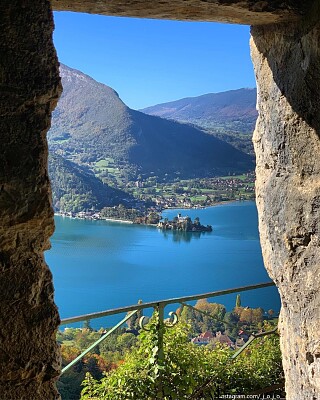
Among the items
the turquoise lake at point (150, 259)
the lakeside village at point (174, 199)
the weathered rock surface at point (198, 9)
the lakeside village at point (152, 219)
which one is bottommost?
the turquoise lake at point (150, 259)

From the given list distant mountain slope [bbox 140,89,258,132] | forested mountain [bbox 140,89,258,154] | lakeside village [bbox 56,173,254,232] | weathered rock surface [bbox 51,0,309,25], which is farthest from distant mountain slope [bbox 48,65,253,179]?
weathered rock surface [bbox 51,0,309,25]

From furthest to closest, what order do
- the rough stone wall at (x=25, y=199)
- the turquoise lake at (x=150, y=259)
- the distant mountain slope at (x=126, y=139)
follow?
the distant mountain slope at (x=126, y=139) → the turquoise lake at (x=150, y=259) → the rough stone wall at (x=25, y=199)

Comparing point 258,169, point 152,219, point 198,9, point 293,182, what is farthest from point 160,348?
point 152,219

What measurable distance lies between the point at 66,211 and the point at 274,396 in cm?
220

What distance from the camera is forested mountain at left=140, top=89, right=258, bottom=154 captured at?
571 cm

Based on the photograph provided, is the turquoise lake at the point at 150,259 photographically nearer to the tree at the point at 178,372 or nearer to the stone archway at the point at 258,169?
the tree at the point at 178,372

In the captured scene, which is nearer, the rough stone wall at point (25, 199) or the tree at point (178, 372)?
the rough stone wall at point (25, 199)

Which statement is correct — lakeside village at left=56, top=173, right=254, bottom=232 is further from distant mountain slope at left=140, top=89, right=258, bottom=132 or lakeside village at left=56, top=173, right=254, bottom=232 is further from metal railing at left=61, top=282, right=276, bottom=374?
metal railing at left=61, top=282, right=276, bottom=374

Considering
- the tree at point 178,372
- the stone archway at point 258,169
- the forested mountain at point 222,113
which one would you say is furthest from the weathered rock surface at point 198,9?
the forested mountain at point 222,113

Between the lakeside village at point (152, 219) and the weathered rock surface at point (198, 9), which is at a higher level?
the weathered rock surface at point (198, 9)

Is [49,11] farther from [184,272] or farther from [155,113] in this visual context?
[155,113]

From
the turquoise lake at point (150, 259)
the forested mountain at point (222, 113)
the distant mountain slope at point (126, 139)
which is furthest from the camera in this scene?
the forested mountain at point (222, 113)

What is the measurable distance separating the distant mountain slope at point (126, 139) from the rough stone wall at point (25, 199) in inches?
156

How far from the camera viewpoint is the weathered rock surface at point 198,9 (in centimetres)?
160
